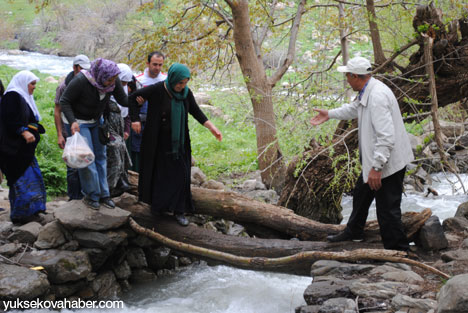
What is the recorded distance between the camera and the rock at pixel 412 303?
3.55 m

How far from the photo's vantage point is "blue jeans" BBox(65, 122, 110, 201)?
5.36 m

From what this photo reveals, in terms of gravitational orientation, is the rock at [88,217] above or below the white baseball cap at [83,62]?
below

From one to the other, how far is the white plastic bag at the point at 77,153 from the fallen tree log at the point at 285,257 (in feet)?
3.33

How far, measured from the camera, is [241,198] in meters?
6.23

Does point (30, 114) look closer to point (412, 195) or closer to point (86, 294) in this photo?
point (86, 294)

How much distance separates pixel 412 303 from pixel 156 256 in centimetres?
347

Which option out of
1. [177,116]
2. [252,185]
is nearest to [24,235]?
[177,116]

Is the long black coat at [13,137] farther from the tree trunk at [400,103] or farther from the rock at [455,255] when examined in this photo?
the rock at [455,255]

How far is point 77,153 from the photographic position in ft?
16.4

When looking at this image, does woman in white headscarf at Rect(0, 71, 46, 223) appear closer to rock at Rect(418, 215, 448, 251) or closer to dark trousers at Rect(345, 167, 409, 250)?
dark trousers at Rect(345, 167, 409, 250)

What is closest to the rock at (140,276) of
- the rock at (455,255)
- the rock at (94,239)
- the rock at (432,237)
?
the rock at (94,239)

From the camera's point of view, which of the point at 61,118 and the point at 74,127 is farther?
the point at 61,118

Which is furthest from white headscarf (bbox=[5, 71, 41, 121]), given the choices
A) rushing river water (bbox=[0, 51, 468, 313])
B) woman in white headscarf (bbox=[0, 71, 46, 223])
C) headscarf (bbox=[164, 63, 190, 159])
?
rushing river water (bbox=[0, 51, 468, 313])

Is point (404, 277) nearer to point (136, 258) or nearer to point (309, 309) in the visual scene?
point (309, 309)
